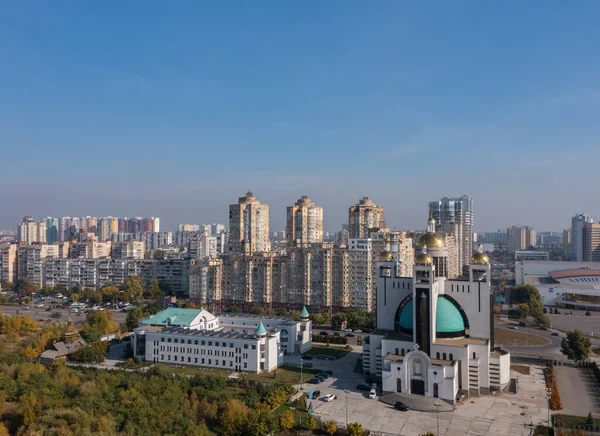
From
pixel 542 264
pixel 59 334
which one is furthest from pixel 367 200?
pixel 59 334

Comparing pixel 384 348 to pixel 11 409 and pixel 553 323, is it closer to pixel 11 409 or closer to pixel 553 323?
pixel 11 409

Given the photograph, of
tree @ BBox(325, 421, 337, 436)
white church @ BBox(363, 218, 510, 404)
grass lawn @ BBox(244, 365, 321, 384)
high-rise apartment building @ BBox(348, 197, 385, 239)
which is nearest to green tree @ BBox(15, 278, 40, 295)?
high-rise apartment building @ BBox(348, 197, 385, 239)

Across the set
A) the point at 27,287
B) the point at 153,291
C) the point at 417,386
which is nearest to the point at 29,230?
the point at 27,287

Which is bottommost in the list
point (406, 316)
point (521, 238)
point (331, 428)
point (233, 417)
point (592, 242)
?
point (331, 428)

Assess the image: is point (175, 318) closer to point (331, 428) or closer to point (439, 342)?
point (331, 428)

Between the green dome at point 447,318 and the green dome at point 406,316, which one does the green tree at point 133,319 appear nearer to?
the green dome at point 406,316

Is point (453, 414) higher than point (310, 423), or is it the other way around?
point (310, 423)
